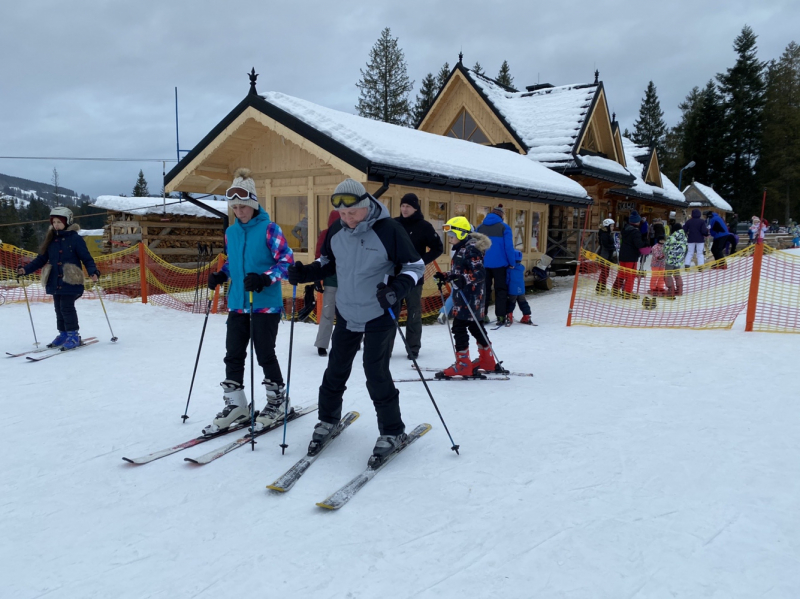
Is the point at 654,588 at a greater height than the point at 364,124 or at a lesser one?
lesser

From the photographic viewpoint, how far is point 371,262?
11.2 ft

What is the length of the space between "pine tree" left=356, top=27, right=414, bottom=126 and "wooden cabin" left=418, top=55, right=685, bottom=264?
18.1 m

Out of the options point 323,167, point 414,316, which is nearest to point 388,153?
point 323,167

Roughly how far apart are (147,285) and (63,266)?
465 centimetres

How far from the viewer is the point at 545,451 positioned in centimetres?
366

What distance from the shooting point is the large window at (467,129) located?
18719 mm

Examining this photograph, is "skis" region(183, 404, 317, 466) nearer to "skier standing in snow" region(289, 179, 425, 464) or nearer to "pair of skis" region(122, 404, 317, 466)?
"pair of skis" region(122, 404, 317, 466)

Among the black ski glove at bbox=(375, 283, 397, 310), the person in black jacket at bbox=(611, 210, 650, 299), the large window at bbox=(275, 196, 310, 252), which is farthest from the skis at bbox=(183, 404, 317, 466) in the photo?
the person in black jacket at bbox=(611, 210, 650, 299)

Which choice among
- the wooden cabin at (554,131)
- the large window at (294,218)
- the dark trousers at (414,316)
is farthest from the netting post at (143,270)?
the wooden cabin at (554,131)

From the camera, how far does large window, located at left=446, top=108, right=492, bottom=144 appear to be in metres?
18.7

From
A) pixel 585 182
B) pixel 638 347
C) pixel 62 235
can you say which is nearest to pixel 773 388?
pixel 638 347

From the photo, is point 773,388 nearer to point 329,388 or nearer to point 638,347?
point 638,347

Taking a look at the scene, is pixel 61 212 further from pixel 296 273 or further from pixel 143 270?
pixel 296 273

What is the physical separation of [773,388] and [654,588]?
372 cm
